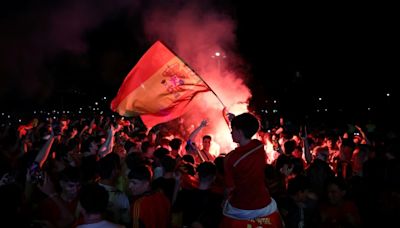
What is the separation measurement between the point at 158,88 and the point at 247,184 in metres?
4.88

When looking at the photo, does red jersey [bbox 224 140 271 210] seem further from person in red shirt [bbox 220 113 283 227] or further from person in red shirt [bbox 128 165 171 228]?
person in red shirt [bbox 128 165 171 228]

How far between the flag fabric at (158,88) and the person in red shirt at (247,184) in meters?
4.34

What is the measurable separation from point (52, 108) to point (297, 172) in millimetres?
32705

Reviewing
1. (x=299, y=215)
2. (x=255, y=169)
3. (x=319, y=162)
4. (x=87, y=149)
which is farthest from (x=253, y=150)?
(x=87, y=149)

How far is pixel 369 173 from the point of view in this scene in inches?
239

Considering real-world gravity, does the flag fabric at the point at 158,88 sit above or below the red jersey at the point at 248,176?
above

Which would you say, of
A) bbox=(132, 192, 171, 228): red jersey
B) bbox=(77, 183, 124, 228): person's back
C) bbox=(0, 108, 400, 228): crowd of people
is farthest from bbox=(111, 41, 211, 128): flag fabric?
bbox=(77, 183, 124, 228): person's back

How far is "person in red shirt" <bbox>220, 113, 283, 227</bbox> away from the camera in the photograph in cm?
411

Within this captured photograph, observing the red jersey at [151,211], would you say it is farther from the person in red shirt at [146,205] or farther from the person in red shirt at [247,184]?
the person in red shirt at [247,184]

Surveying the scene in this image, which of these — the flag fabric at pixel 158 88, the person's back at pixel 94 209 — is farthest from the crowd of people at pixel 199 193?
the flag fabric at pixel 158 88

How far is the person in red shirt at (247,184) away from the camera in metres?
4.11

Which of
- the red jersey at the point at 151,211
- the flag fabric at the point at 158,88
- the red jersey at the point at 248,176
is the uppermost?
the flag fabric at the point at 158,88

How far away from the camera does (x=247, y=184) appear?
4105mm

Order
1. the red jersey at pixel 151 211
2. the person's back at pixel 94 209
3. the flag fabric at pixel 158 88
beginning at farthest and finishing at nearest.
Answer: the flag fabric at pixel 158 88 < the red jersey at pixel 151 211 < the person's back at pixel 94 209
